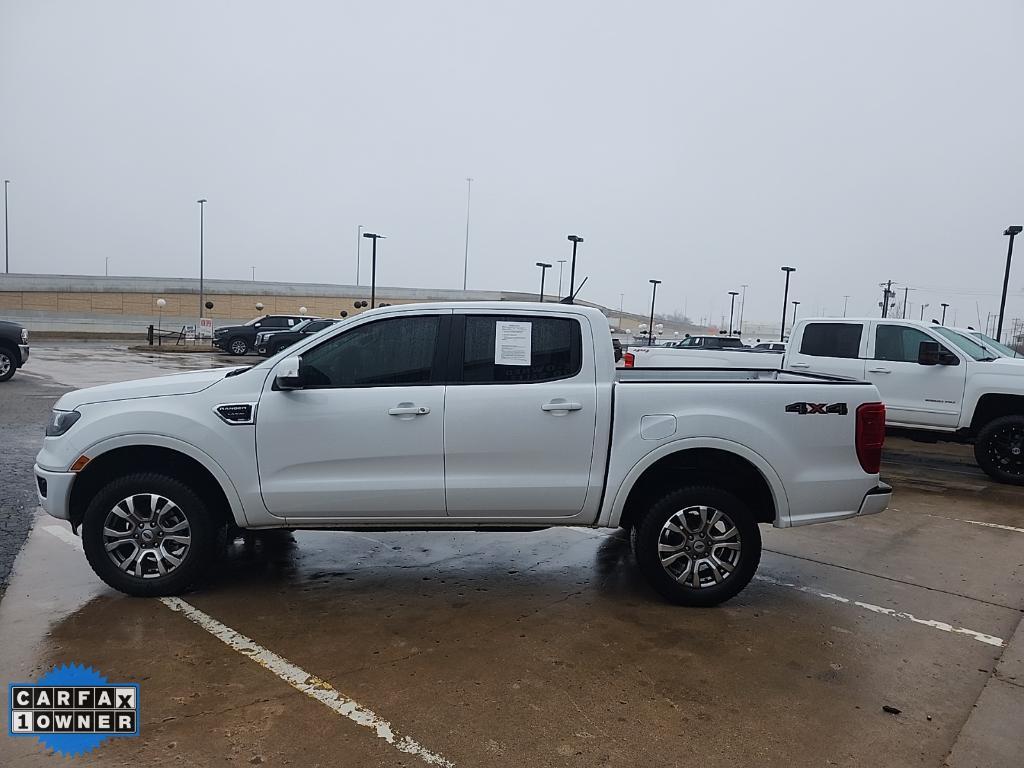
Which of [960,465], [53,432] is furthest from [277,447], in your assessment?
[960,465]

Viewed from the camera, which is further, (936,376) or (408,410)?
(936,376)

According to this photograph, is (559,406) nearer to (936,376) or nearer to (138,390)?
(138,390)

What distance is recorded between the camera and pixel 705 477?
4883 mm

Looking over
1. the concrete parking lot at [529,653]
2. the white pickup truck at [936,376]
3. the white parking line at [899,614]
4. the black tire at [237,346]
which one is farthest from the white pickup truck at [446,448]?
the black tire at [237,346]

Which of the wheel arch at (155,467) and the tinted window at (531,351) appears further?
the tinted window at (531,351)

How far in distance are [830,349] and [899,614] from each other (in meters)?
6.42

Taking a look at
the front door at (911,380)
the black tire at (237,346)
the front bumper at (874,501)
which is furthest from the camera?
the black tire at (237,346)

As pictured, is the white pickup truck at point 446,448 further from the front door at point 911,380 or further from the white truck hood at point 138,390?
the front door at point 911,380

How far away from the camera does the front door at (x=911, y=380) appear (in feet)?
30.4

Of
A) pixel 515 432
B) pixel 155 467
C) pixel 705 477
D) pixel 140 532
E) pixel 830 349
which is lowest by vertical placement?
pixel 140 532

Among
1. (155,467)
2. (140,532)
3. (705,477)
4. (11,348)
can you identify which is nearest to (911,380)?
(705,477)

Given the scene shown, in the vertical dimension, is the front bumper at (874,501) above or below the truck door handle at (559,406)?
below

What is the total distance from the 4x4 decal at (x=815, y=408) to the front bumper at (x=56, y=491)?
15.2 ft

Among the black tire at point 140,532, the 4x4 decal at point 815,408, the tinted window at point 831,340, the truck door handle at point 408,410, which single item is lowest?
the black tire at point 140,532
